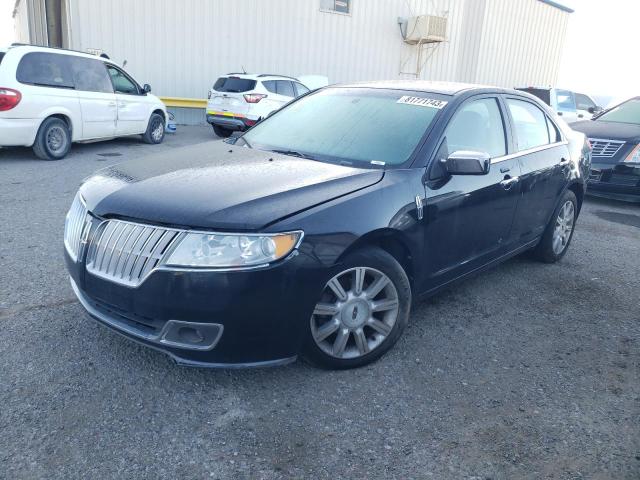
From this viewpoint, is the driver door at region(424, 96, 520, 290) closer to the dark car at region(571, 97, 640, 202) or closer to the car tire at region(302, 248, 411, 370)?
the car tire at region(302, 248, 411, 370)

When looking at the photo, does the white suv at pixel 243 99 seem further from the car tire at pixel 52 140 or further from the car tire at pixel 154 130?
the car tire at pixel 52 140

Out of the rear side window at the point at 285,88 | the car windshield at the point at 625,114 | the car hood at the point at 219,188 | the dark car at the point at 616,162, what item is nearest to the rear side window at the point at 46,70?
the rear side window at the point at 285,88

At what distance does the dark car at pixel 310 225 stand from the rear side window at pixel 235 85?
903 centimetres

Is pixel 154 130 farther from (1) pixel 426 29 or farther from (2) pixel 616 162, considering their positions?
(1) pixel 426 29

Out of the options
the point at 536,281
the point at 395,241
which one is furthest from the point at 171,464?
the point at 536,281

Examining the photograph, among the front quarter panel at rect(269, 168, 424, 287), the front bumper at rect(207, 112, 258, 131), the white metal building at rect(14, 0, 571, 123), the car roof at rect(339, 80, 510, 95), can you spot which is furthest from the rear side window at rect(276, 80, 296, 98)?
the front quarter panel at rect(269, 168, 424, 287)

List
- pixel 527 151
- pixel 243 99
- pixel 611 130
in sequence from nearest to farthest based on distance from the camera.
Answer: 1. pixel 527 151
2. pixel 611 130
3. pixel 243 99

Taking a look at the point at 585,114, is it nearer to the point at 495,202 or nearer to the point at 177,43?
the point at 177,43

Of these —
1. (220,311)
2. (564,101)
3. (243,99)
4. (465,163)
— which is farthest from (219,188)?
(564,101)

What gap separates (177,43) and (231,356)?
14.3 m

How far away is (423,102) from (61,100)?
7269 millimetres

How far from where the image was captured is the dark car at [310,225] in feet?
8.32

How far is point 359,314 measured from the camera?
Answer: 3010mm

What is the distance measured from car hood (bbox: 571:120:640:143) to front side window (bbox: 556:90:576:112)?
6.24 metres
